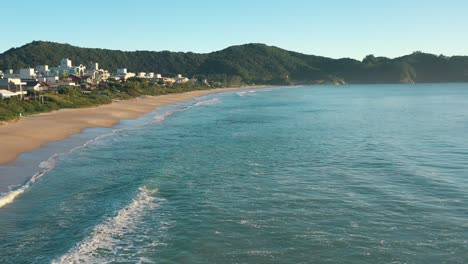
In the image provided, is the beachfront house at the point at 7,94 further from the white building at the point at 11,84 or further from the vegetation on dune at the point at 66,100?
the white building at the point at 11,84

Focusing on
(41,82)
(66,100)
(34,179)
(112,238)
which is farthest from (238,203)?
(41,82)

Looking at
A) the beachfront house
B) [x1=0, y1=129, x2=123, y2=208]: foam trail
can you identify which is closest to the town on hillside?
the beachfront house

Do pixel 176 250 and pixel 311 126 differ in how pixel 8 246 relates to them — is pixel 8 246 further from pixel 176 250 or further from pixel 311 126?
pixel 311 126

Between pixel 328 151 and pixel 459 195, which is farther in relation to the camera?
pixel 328 151

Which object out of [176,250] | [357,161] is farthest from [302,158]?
[176,250]

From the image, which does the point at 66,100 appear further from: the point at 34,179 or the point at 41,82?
the point at 34,179

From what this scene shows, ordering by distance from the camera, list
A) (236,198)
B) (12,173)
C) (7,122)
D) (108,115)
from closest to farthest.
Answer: (236,198)
(12,173)
(7,122)
(108,115)
